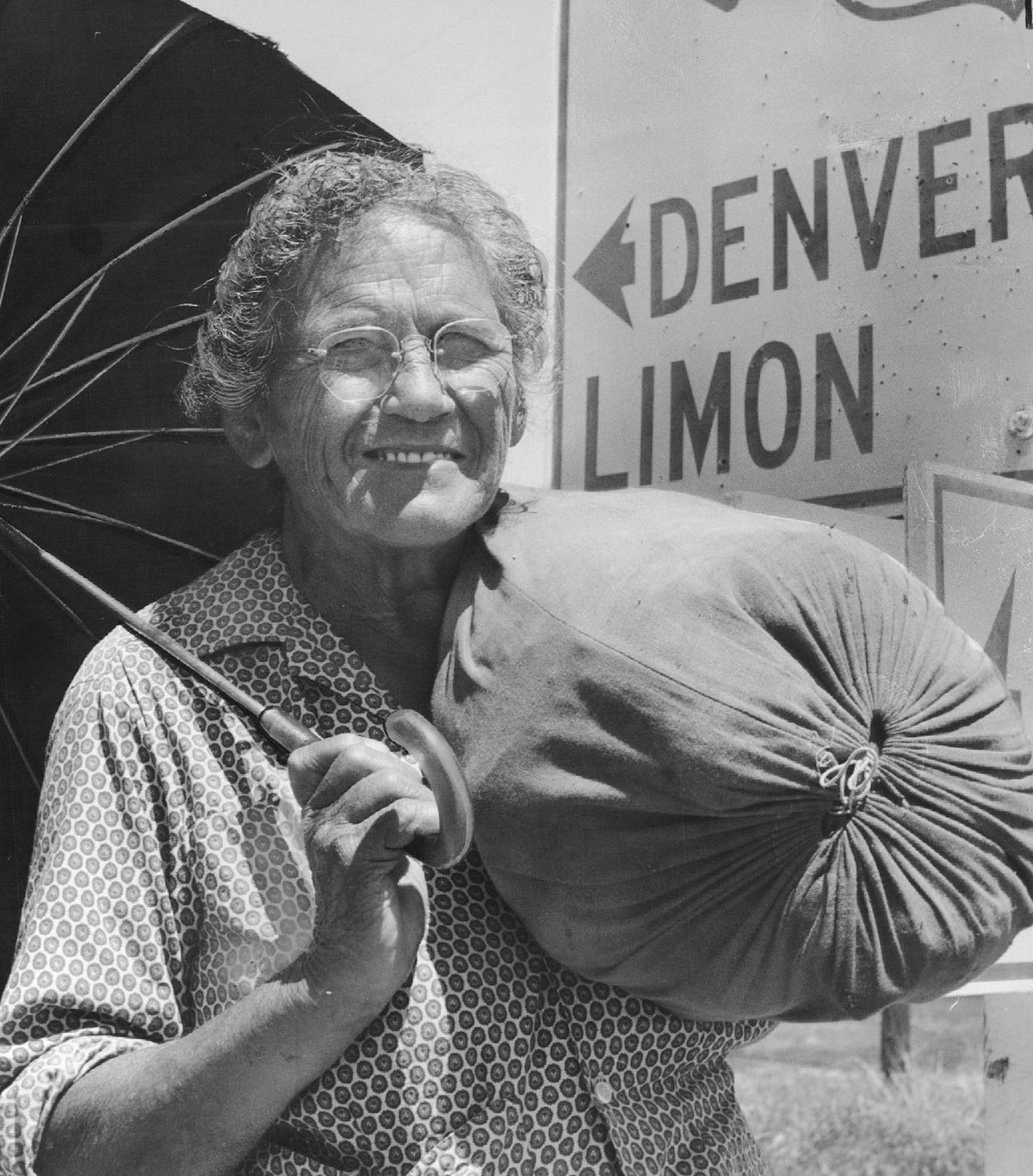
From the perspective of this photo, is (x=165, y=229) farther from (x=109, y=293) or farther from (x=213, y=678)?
(x=213, y=678)

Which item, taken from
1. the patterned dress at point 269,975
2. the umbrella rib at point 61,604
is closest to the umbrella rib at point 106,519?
the umbrella rib at point 61,604

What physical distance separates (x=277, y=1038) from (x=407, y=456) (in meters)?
0.71

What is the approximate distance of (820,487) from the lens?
2781 mm

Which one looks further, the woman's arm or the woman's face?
the woman's face

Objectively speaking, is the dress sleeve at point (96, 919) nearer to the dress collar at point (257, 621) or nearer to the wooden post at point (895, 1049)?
the dress collar at point (257, 621)

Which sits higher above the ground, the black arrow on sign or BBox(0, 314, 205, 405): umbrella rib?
the black arrow on sign

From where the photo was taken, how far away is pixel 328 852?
168 cm

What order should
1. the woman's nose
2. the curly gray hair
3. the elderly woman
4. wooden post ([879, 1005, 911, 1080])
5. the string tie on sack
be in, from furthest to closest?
wooden post ([879, 1005, 911, 1080])
the curly gray hair
the woman's nose
the elderly woman
the string tie on sack

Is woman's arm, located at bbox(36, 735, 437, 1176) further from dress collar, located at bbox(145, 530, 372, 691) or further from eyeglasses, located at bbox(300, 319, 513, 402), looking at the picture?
eyeglasses, located at bbox(300, 319, 513, 402)

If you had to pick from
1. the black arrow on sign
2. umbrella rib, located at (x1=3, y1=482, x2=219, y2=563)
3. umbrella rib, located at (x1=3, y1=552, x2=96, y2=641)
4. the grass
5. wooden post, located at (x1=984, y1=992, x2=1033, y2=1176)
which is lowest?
the grass

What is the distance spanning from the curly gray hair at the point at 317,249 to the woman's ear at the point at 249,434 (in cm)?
1

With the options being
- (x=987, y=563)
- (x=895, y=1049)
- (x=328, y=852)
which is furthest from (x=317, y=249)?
(x=895, y=1049)

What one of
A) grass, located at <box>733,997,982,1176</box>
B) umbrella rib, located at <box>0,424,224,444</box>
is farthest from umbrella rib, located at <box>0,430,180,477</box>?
grass, located at <box>733,997,982,1176</box>

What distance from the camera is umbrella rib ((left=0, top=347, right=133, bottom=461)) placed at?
2.39 m
